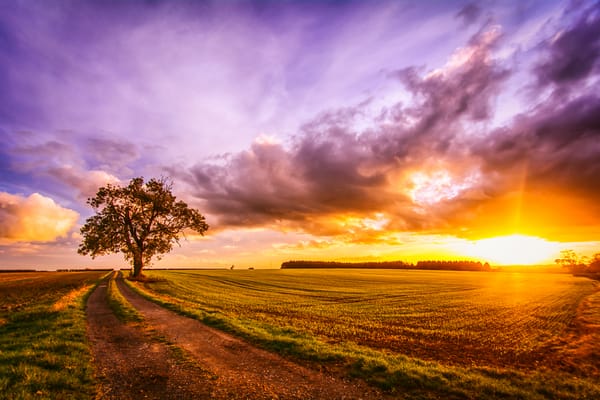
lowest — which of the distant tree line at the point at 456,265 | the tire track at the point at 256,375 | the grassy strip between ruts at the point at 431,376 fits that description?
the distant tree line at the point at 456,265

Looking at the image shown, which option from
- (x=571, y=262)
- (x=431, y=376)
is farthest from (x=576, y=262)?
(x=431, y=376)

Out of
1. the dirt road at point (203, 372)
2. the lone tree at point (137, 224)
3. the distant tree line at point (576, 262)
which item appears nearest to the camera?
the dirt road at point (203, 372)

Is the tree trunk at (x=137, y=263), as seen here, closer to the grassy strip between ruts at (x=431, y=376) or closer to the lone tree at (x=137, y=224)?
the lone tree at (x=137, y=224)

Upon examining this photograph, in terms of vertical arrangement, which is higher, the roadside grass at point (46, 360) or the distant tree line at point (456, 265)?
the roadside grass at point (46, 360)

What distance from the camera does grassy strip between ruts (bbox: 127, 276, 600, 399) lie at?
8266 mm

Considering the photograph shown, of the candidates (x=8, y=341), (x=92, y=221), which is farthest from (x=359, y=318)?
(x=92, y=221)

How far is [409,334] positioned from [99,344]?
1566cm

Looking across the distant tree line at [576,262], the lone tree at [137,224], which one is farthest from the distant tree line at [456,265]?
the lone tree at [137,224]

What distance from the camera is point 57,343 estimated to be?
35.9 ft

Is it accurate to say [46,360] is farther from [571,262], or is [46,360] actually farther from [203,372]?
[571,262]

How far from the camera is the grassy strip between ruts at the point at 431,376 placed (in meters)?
8.27

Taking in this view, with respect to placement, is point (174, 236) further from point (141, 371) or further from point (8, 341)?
point (141, 371)

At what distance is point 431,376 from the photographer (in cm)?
912

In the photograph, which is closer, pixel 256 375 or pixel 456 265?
pixel 256 375
